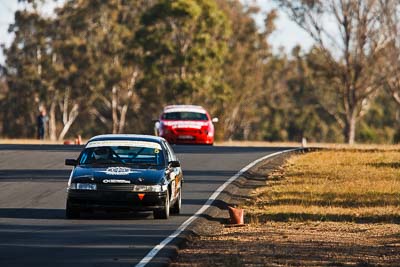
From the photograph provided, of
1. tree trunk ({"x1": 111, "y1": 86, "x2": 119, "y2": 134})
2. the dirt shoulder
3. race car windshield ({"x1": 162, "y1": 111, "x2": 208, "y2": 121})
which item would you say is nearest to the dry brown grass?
the dirt shoulder

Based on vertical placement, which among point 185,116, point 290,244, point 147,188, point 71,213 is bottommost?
point 290,244

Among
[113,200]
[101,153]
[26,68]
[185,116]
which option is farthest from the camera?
[26,68]

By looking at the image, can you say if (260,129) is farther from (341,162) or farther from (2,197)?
(2,197)

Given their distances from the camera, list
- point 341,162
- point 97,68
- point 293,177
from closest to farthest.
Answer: point 293,177 → point 341,162 → point 97,68

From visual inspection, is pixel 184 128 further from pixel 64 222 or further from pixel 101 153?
pixel 64 222

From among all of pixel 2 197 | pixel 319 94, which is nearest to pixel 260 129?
pixel 319 94

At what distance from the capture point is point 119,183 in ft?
59.1

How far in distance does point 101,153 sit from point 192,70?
2181 inches

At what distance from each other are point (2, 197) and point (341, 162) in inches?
501

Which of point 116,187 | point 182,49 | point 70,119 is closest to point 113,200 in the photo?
point 116,187

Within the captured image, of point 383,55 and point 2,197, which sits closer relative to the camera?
point 2,197

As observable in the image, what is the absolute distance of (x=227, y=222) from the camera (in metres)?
18.7

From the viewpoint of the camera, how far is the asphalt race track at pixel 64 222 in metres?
13.4

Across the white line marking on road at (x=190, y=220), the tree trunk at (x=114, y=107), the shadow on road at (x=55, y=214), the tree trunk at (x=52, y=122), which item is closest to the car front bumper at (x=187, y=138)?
the white line marking on road at (x=190, y=220)
